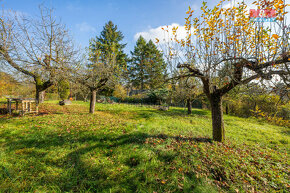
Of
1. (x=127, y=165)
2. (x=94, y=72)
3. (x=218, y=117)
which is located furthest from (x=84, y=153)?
(x=94, y=72)

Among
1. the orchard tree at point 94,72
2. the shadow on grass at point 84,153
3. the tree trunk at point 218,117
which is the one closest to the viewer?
the shadow on grass at point 84,153

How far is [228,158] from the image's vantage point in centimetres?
362

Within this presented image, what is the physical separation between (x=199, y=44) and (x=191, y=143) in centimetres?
386

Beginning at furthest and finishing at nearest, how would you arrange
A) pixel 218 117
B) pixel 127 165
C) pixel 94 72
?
1. pixel 94 72
2. pixel 218 117
3. pixel 127 165

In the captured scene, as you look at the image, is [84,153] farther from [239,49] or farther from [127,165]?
[239,49]

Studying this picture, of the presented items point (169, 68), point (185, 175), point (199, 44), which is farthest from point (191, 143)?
point (199, 44)

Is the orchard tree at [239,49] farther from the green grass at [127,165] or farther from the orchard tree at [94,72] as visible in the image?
the orchard tree at [94,72]

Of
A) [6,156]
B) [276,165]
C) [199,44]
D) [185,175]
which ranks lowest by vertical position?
[276,165]

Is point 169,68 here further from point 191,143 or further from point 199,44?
point 191,143

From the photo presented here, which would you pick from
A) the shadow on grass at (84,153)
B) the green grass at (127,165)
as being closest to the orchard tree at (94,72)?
the green grass at (127,165)

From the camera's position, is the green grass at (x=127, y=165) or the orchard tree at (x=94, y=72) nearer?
the green grass at (x=127, y=165)

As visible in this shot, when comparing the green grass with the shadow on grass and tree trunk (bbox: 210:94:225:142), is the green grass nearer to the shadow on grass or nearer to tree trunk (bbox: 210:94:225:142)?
the shadow on grass

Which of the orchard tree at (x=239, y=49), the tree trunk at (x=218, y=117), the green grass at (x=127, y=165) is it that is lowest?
the green grass at (x=127, y=165)

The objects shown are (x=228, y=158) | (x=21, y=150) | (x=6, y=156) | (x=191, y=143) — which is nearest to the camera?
(x=6, y=156)
